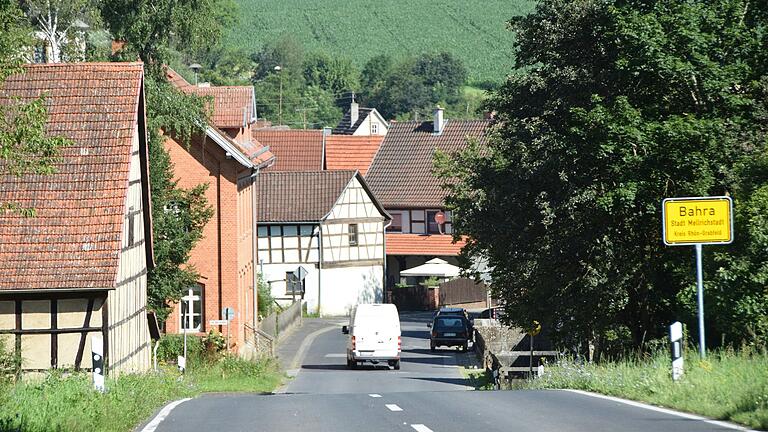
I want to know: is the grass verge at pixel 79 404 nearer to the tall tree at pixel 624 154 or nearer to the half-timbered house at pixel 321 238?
the tall tree at pixel 624 154

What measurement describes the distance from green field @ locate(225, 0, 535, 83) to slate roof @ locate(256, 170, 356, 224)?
317ft

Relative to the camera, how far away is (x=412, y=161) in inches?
3209

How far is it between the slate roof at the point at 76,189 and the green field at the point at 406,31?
5442 inches

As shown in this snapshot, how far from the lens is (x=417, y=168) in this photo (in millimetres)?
80688

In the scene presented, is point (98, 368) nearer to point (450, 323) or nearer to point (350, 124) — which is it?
point (450, 323)

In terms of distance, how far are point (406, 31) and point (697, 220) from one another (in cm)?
17264

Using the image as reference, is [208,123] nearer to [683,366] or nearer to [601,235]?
[601,235]

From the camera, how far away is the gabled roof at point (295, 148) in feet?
261

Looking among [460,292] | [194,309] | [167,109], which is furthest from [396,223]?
[167,109]

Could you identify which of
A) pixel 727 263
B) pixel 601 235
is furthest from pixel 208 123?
pixel 727 263

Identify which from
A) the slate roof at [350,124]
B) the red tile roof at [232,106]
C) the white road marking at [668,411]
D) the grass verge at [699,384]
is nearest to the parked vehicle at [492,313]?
the red tile roof at [232,106]

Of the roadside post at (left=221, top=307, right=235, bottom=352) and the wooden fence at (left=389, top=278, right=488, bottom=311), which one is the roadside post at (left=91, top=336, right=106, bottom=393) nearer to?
the roadside post at (left=221, top=307, right=235, bottom=352)

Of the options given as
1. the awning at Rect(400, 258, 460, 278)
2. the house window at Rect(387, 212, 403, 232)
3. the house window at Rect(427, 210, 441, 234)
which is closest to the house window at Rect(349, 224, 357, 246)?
the awning at Rect(400, 258, 460, 278)

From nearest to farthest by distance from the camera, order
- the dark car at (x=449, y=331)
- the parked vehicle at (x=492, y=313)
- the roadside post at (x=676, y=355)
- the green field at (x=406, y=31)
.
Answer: the roadside post at (x=676, y=355)
the dark car at (x=449, y=331)
the parked vehicle at (x=492, y=313)
the green field at (x=406, y=31)
